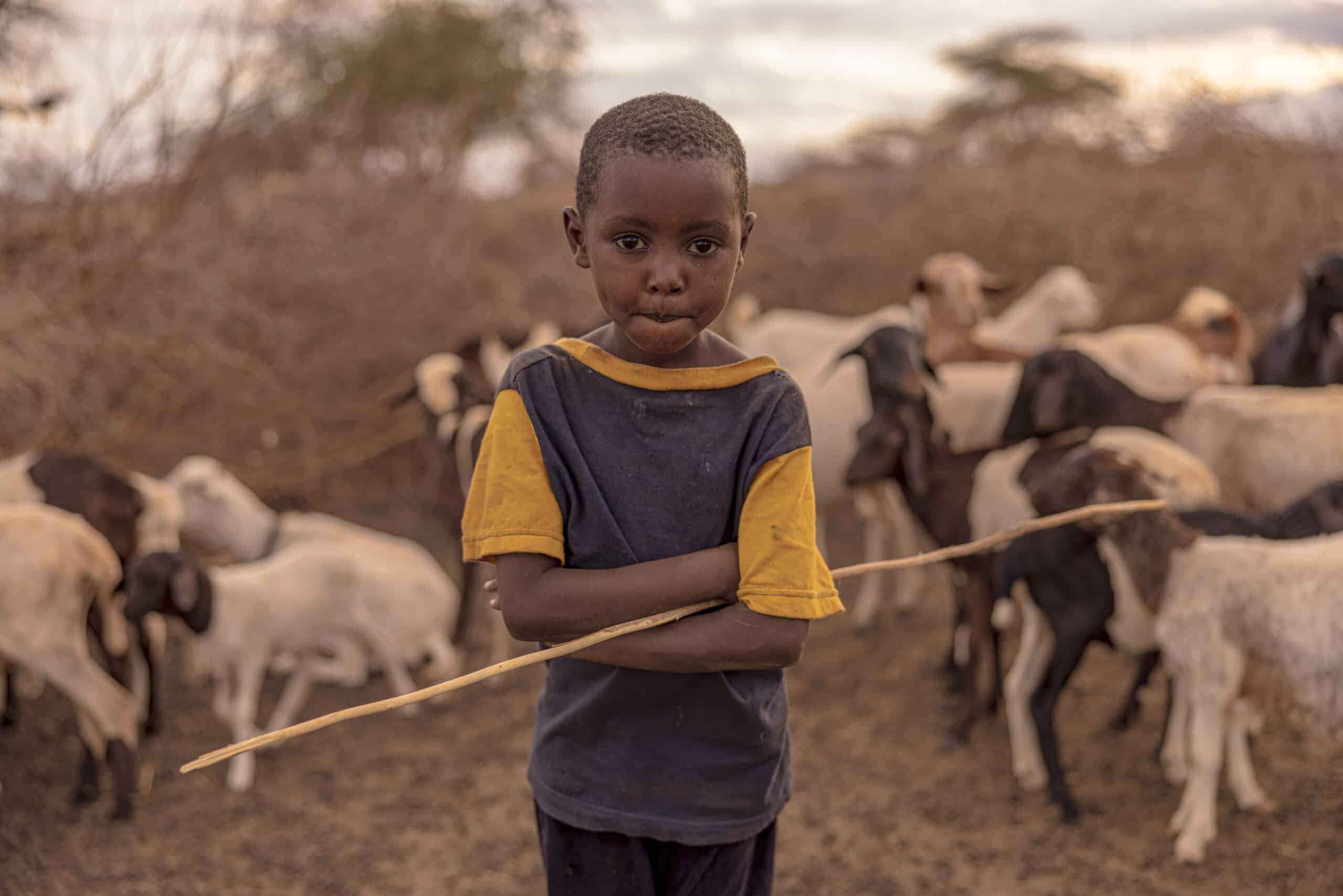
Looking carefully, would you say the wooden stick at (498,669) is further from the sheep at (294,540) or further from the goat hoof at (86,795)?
the sheep at (294,540)

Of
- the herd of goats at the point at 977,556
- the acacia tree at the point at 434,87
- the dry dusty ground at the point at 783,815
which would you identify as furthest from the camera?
the acacia tree at the point at 434,87

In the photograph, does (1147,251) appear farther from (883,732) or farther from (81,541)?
(81,541)

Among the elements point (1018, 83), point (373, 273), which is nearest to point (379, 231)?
point (373, 273)

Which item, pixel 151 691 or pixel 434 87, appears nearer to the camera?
pixel 151 691

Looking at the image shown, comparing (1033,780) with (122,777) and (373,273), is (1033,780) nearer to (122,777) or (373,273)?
(122,777)

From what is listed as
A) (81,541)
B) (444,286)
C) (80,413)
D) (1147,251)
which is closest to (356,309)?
(444,286)

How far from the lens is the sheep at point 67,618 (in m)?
3.75

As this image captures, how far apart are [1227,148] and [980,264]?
3.06 meters

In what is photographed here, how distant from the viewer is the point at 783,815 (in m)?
4.04

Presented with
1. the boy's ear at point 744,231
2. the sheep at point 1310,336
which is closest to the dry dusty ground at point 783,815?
the sheep at point 1310,336

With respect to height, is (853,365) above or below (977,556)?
above

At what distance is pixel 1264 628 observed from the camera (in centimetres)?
327

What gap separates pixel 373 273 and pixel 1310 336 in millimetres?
6163

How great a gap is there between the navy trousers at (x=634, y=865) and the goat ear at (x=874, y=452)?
2.62m
